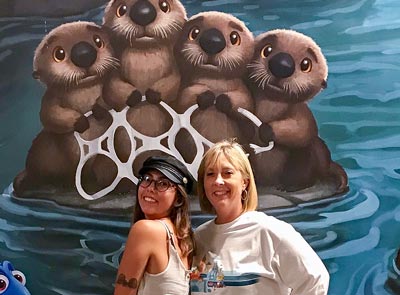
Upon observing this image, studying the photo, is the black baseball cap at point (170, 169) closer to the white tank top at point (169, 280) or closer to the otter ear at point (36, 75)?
the white tank top at point (169, 280)

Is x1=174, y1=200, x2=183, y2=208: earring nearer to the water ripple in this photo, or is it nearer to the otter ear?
the water ripple

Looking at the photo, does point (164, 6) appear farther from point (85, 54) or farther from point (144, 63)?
point (85, 54)

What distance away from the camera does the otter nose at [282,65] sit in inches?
74.0

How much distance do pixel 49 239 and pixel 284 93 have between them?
3.14ft

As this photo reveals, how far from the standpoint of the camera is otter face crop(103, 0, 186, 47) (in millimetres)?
1902

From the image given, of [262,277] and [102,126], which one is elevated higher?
[102,126]

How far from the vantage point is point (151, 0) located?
190 centimetres

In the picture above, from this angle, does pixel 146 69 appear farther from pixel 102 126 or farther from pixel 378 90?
pixel 378 90

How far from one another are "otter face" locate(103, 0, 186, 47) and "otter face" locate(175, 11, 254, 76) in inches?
2.4

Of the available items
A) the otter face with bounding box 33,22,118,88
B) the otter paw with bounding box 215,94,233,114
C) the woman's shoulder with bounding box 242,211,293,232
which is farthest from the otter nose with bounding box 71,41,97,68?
the woman's shoulder with bounding box 242,211,293,232

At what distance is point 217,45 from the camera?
6.21 ft

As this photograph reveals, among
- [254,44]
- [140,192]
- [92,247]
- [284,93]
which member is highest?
[254,44]

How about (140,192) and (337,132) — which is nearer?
(140,192)

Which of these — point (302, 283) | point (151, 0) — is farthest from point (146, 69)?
point (302, 283)
